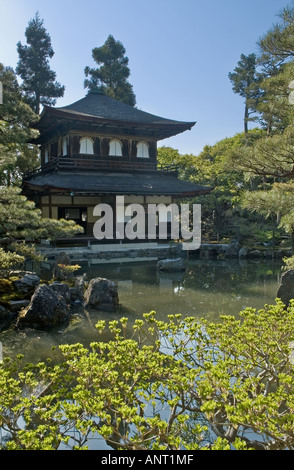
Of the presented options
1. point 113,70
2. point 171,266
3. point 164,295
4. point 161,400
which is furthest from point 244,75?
point 161,400

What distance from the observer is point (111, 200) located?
19703 mm

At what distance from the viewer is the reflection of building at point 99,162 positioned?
18.7m

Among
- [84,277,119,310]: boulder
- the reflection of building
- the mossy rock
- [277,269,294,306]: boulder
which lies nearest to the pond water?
[84,277,119,310]: boulder

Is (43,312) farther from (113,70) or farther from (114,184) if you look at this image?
(113,70)

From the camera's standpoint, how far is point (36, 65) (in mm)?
28406

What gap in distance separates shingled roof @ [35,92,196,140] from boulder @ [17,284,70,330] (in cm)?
1326

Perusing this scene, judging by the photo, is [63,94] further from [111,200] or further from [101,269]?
[101,269]

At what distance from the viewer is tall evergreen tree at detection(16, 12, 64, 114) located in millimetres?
28219

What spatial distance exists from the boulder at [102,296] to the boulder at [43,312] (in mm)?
1058

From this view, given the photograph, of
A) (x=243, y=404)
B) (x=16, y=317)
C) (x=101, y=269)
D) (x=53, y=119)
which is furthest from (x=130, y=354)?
(x=53, y=119)

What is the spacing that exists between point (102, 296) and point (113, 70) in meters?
28.3

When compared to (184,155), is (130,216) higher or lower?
lower

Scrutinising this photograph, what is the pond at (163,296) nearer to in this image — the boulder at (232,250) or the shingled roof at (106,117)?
the boulder at (232,250)

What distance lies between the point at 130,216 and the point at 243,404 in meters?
17.6
